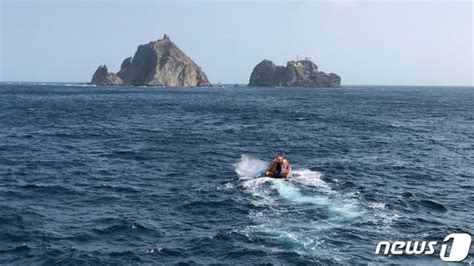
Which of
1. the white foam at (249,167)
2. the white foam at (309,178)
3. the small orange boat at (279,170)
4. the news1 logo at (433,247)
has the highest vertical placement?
the small orange boat at (279,170)

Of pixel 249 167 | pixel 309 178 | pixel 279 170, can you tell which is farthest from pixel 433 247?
pixel 249 167

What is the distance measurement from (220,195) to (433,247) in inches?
751

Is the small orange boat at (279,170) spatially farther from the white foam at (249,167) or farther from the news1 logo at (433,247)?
the news1 logo at (433,247)

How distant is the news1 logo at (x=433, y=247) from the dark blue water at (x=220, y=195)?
2.28ft

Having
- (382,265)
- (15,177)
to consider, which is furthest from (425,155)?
(15,177)

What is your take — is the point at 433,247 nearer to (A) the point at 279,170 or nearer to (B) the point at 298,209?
(B) the point at 298,209

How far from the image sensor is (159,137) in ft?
240

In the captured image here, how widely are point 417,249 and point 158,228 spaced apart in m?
18.7

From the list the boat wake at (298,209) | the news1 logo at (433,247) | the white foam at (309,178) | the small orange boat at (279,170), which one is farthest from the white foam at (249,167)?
the news1 logo at (433,247)

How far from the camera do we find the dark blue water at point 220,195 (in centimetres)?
2842

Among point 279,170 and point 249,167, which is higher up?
point 279,170

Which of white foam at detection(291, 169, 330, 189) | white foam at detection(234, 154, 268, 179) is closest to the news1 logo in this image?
white foam at detection(291, 169, 330, 189)

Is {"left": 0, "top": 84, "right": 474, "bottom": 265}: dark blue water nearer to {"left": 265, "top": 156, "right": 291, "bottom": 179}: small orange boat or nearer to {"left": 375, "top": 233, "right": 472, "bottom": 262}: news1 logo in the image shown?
{"left": 375, "top": 233, "right": 472, "bottom": 262}: news1 logo

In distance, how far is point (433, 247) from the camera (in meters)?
29.5
